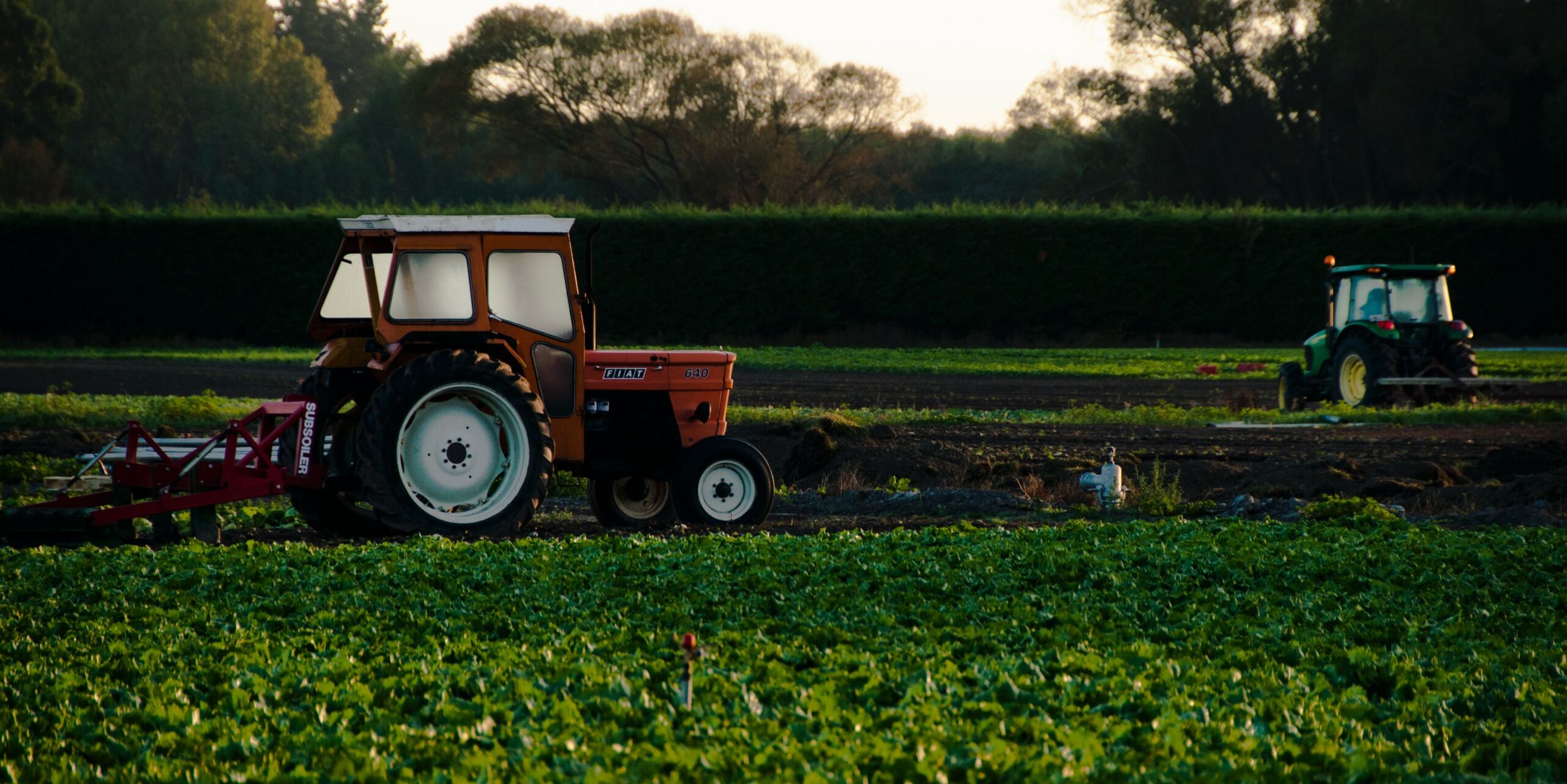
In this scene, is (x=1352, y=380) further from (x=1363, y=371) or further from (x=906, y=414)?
(x=906, y=414)

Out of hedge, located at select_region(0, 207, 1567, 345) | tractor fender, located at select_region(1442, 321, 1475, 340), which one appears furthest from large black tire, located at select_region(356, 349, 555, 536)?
hedge, located at select_region(0, 207, 1567, 345)

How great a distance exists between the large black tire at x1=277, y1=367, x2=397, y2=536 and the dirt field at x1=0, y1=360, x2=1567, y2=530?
283 cm

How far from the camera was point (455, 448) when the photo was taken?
830 centimetres

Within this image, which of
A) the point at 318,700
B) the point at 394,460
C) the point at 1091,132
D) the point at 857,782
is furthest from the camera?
the point at 1091,132

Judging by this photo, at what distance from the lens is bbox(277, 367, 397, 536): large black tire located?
866 cm

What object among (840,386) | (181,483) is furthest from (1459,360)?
(181,483)

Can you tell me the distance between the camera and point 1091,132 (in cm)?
4559

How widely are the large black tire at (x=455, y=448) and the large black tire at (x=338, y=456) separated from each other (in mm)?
349

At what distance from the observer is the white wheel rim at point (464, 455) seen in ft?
27.0

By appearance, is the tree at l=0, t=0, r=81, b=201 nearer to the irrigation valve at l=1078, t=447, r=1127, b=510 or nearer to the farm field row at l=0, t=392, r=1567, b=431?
the farm field row at l=0, t=392, r=1567, b=431

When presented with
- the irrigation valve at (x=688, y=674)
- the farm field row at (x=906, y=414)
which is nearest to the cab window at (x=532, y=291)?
the irrigation valve at (x=688, y=674)

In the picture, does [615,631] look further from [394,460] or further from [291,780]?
[394,460]

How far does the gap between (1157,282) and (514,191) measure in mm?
28256

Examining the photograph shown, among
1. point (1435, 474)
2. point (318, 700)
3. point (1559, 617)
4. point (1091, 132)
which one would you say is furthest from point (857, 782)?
point (1091, 132)
